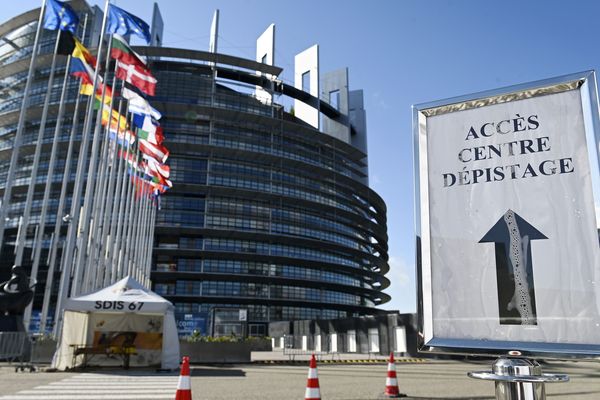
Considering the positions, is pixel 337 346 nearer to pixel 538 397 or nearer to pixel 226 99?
pixel 538 397

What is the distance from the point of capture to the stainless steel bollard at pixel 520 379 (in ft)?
5.41

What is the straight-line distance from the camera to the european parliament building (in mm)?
60875

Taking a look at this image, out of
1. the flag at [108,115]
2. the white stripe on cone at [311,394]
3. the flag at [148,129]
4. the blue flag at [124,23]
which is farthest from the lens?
the flag at [148,129]

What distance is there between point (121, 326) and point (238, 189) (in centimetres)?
4566

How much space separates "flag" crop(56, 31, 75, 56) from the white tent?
35.5 ft

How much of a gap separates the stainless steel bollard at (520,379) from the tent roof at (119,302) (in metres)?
14.4

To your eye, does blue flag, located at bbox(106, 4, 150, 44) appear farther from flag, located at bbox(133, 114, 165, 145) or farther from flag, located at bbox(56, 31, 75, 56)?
flag, located at bbox(133, 114, 165, 145)

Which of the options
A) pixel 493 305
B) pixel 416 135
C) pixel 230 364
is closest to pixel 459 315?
pixel 493 305

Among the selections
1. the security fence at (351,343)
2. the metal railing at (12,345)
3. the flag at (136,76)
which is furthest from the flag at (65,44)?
the security fence at (351,343)

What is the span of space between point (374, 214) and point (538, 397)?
80.6 m

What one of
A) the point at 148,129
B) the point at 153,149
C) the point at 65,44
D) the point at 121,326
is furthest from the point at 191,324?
the point at 65,44

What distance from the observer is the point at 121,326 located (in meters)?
17.8

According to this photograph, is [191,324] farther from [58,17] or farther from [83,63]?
[58,17]

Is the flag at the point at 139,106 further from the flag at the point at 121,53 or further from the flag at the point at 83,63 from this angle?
the flag at the point at 83,63
